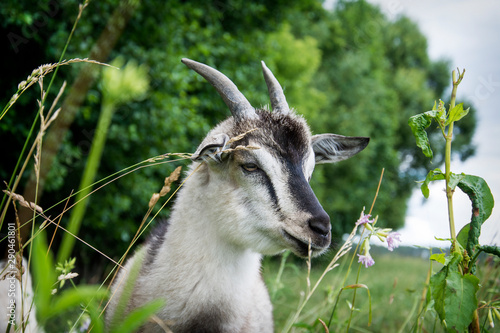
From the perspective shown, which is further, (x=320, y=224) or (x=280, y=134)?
(x=280, y=134)

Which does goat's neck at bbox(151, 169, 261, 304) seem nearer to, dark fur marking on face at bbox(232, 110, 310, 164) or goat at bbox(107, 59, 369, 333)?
goat at bbox(107, 59, 369, 333)

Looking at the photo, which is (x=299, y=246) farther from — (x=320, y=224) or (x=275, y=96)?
(x=275, y=96)

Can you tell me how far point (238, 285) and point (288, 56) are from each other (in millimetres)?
17363

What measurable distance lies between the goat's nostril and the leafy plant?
2.05ft

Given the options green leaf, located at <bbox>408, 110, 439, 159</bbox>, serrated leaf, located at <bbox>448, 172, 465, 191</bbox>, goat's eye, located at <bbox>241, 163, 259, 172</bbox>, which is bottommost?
goat's eye, located at <bbox>241, 163, 259, 172</bbox>

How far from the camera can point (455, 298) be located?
191 cm

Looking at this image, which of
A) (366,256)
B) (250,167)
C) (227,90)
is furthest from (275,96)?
(366,256)

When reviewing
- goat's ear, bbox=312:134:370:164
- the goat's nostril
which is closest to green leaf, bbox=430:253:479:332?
the goat's nostril

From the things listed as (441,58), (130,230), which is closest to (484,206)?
(130,230)

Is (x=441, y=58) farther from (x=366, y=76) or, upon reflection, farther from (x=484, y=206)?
(x=484, y=206)

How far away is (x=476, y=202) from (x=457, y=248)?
24 cm

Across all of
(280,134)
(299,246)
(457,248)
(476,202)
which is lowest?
(299,246)

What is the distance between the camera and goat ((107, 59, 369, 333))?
2.76 m

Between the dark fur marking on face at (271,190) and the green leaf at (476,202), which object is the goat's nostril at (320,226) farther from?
the green leaf at (476,202)
